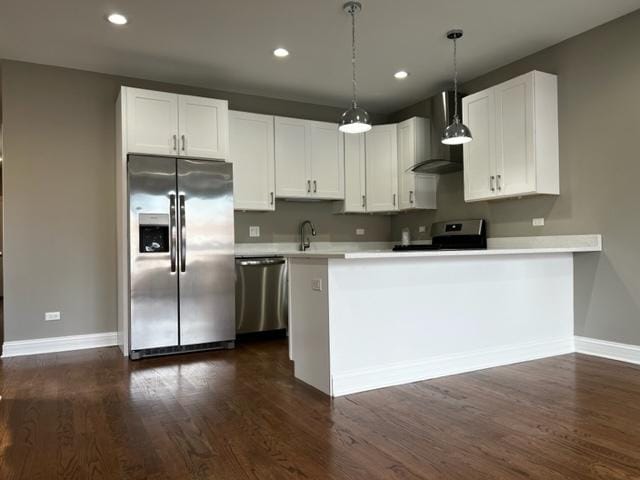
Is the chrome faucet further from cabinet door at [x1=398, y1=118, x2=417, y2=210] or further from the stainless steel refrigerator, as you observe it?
the stainless steel refrigerator

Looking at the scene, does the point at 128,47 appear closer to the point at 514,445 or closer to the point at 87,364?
the point at 87,364

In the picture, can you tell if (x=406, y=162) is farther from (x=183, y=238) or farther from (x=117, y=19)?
(x=117, y=19)

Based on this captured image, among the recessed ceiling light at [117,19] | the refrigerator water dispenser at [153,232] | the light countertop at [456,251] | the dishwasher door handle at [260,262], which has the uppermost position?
the recessed ceiling light at [117,19]

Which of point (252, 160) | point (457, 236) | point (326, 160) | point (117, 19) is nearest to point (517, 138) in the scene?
point (457, 236)

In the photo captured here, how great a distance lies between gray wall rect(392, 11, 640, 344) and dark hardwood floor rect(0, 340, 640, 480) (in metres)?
0.60

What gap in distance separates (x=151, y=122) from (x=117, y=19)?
97cm

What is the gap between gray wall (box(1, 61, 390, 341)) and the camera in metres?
4.38

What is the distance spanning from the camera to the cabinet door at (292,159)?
5379mm

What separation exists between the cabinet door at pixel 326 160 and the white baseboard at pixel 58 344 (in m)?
2.74

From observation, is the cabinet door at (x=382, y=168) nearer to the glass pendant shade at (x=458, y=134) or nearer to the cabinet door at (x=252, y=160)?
the cabinet door at (x=252, y=160)

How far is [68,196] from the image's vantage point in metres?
4.59

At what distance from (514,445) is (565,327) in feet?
7.48

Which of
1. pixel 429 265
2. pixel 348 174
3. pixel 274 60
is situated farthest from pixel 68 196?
pixel 429 265

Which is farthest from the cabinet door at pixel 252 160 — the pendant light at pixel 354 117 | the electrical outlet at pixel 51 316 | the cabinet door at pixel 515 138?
the cabinet door at pixel 515 138
